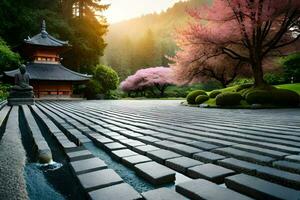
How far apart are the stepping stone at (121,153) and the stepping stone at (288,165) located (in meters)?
1.56

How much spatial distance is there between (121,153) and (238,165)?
138 centimetres

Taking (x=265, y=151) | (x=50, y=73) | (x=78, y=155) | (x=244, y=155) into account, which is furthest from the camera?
(x=50, y=73)

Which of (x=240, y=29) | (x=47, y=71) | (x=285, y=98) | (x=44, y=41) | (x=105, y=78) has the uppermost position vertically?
(x=44, y=41)

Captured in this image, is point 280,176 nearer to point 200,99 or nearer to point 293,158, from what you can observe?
point 293,158

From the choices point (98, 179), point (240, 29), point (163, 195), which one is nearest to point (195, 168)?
point (163, 195)

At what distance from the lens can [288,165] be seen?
250cm

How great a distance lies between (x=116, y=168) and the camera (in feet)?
8.78

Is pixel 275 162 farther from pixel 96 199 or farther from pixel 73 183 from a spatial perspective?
pixel 73 183

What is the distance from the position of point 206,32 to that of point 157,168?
15271 mm

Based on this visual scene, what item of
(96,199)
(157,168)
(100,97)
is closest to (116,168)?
(157,168)

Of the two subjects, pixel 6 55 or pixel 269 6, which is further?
pixel 6 55

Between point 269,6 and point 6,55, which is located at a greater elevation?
point 269,6

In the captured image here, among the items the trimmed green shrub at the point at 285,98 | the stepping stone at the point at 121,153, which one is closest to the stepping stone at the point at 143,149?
the stepping stone at the point at 121,153

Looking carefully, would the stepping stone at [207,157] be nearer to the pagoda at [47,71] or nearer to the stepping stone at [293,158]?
the stepping stone at [293,158]
